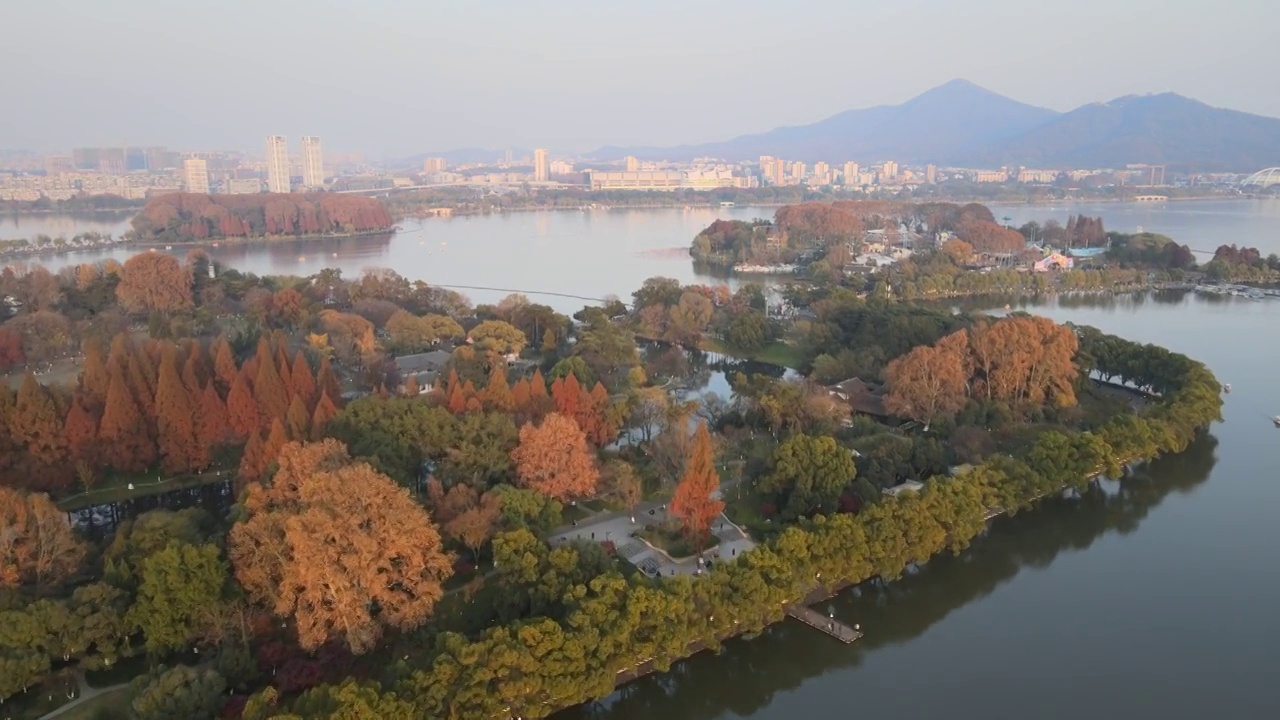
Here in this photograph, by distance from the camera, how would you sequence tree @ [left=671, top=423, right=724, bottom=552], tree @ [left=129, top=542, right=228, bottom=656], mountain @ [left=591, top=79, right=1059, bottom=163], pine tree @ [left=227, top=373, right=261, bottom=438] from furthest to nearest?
mountain @ [left=591, top=79, right=1059, bottom=163], pine tree @ [left=227, top=373, right=261, bottom=438], tree @ [left=671, top=423, right=724, bottom=552], tree @ [left=129, top=542, right=228, bottom=656]

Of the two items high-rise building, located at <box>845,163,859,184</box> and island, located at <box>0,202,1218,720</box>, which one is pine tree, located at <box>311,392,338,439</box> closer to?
island, located at <box>0,202,1218,720</box>

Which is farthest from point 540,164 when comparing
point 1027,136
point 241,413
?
point 241,413

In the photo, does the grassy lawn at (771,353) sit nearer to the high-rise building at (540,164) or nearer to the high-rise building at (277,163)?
the high-rise building at (277,163)

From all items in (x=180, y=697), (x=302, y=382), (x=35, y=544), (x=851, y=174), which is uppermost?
(x=851, y=174)

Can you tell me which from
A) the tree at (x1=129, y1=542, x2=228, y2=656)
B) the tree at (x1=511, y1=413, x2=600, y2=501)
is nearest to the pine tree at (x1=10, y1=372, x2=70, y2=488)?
the tree at (x1=129, y1=542, x2=228, y2=656)

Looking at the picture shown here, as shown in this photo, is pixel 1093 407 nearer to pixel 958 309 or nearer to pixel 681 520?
pixel 681 520

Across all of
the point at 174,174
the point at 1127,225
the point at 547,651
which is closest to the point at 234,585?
the point at 547,651

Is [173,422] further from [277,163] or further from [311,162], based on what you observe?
[311,162]
